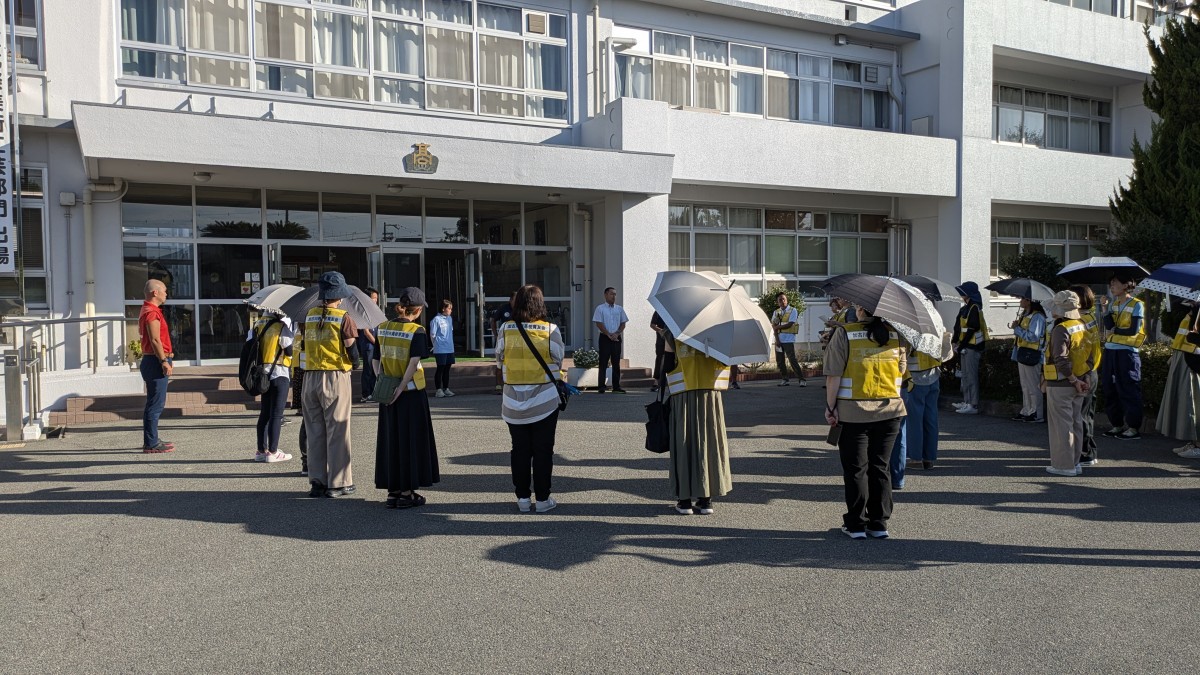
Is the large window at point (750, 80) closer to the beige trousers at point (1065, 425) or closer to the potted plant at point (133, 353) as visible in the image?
the potted plant at point (133, 353)

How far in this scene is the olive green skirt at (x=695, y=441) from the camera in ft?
22.7

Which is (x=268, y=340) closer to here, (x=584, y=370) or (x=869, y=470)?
(x=869, y=470)

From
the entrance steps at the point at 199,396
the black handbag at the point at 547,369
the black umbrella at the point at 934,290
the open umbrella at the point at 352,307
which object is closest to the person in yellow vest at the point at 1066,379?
the black umbrella at the point at 934,290

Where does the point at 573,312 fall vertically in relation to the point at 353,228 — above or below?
below

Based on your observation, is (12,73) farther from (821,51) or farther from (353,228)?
(821,51)

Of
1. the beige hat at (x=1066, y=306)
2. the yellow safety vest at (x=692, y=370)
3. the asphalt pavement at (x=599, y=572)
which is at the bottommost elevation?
the asphalt pavement at (x=599, y=572)

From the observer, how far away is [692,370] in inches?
272

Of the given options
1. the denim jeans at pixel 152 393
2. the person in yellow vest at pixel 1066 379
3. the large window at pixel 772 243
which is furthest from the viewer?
the large window at pixel 772 243

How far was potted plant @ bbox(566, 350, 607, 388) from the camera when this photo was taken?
16000mm

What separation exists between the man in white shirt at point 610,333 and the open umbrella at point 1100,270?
6676mm

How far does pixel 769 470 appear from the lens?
874 cm

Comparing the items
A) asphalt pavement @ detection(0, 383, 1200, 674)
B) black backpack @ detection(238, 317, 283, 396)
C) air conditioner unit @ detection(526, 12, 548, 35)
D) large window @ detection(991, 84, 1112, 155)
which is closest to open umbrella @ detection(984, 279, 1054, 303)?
asphalt pavement @ detection(0, 383, 1200, 674)

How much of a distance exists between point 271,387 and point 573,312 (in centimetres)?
1017

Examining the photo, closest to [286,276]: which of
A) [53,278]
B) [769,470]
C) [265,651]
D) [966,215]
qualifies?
[53,278]
